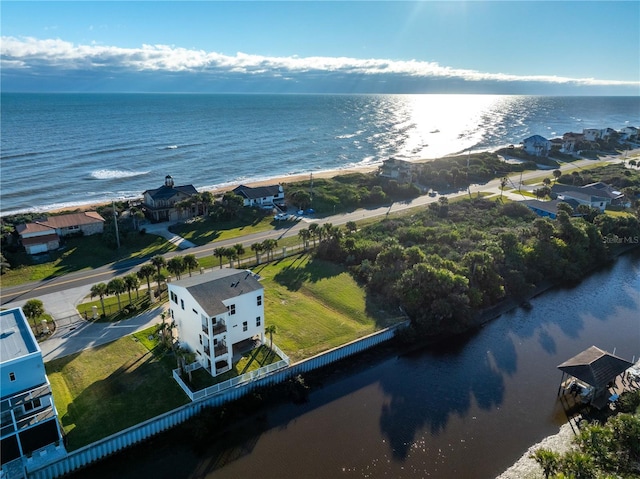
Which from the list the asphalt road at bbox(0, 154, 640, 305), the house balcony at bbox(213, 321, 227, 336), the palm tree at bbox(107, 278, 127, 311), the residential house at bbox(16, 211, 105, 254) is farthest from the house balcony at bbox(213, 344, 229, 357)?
the residential house at bbox(16, 211, 105, 254)

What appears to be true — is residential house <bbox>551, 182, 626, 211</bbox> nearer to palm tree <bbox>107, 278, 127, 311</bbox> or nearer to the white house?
the white house

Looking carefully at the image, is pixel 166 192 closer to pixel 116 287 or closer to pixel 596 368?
pixel 116 287

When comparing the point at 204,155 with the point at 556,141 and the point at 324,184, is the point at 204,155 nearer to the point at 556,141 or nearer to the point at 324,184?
the point at 324,184

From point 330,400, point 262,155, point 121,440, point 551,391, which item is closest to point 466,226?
point 551,391

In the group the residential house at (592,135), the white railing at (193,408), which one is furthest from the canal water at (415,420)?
the residential house at (592,135)

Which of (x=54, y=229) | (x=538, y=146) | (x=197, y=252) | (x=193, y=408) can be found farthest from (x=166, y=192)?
(x=538, y=146)

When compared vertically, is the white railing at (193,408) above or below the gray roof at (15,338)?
below

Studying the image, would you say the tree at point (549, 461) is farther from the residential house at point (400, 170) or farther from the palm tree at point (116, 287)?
the residential house at point (400, 170)
